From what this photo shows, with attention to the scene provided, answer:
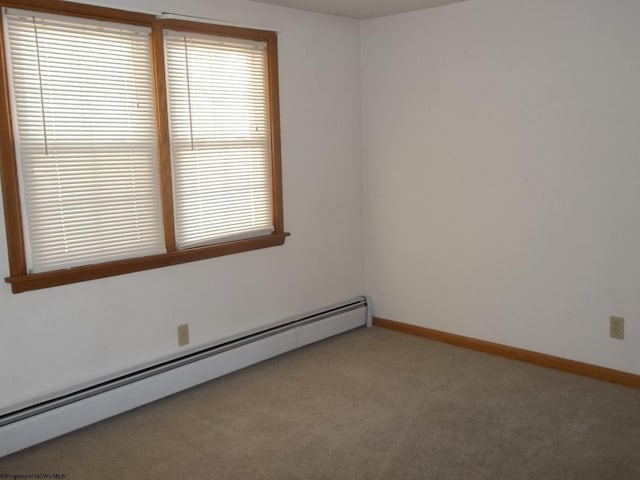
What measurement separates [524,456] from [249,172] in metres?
2.29

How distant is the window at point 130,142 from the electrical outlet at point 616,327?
2.09m

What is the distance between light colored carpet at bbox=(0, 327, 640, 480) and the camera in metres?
2.70

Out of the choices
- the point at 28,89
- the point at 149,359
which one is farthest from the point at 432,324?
the point at 28,89

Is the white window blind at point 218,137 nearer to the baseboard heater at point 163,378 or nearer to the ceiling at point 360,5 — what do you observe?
the ceiling at point 360,5

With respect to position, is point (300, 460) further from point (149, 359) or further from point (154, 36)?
point (154, 36)

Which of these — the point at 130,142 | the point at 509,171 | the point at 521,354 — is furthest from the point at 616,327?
the point at 130,142

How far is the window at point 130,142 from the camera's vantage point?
2.88 metres

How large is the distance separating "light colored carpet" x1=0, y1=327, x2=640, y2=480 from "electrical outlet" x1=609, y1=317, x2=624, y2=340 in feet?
0.95

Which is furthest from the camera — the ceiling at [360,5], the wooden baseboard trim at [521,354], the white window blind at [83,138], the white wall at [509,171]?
the ceiling at [360,5]

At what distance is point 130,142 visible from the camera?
3268 mm

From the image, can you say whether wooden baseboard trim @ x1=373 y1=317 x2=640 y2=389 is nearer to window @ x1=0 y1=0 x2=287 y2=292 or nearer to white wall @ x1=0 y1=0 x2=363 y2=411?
white wall @ x1=0 y1=0 x2=363 y2=411

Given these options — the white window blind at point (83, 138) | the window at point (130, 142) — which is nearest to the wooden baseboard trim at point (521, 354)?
the window at point (130, 142)

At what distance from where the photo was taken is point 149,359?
11.4 ft

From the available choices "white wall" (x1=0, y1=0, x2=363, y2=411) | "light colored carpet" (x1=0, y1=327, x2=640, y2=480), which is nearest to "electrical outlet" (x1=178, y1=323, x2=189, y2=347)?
"white wall" (x1=0, y1=0, x2=363, y2=411)
